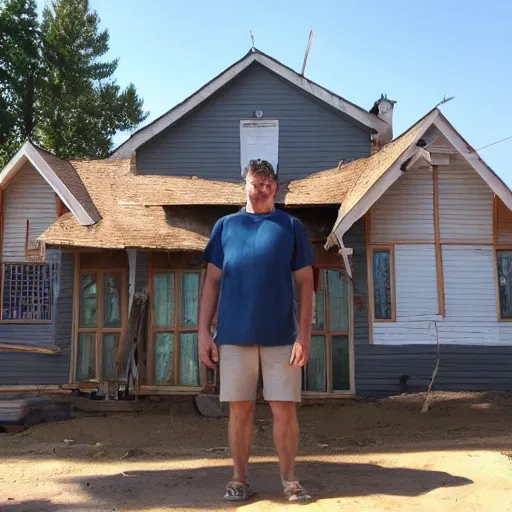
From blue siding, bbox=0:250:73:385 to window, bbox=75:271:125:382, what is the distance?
0.72 ft

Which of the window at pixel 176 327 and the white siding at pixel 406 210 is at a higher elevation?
the white siding at pixel 406 210

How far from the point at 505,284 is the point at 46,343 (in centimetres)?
779

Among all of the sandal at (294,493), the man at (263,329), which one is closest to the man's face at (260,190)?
the man at (263,329)

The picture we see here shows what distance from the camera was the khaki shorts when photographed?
3.95 meters

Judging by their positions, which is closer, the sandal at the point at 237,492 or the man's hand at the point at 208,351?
the sandal at the point at 237,492

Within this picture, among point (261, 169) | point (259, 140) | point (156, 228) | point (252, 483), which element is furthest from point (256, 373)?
point (259, 140)

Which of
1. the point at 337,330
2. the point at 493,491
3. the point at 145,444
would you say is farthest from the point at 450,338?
the point at 493,491

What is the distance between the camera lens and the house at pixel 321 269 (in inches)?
379

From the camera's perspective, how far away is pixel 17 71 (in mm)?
28484

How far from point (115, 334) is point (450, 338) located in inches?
220

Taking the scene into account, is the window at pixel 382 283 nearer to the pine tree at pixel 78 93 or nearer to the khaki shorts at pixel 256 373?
the khaki shorts at pixel 256 373

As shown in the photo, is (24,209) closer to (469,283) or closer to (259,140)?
(259,140)

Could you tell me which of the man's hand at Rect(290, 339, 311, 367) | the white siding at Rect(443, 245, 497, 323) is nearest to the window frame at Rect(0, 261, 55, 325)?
the white siding at Rect(443, 245, 497, 323)

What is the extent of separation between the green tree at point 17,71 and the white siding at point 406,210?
21006 mm
